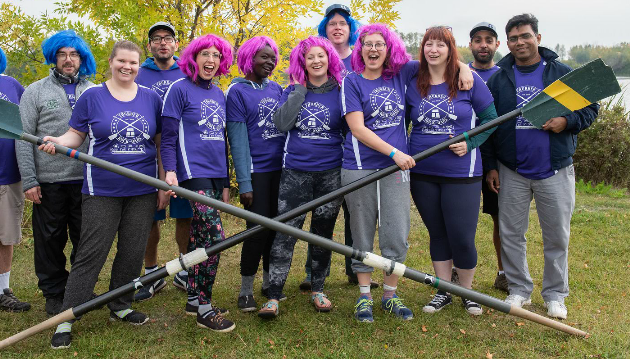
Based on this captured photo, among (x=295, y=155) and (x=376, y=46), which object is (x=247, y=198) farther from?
(x=376, y=46)

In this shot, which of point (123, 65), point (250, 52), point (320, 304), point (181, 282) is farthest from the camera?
point (181, 282)

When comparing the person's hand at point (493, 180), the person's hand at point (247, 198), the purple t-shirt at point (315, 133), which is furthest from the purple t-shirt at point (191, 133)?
the person's hand at point (493, 180)

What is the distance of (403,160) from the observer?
3391 mm

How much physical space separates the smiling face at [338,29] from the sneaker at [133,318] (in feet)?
8.86

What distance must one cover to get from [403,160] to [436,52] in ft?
2.69

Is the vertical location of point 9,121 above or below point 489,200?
above

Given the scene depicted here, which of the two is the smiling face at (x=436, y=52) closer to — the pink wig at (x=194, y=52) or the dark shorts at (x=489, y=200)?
the dark shorts at (x=489, y=200)

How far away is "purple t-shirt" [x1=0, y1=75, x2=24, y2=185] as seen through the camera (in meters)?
3.92

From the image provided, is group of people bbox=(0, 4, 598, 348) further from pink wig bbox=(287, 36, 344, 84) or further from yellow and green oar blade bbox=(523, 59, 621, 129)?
yellow and green oar blade bbox=(523, 59, 621, 129)

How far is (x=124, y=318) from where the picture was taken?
12.6 feet

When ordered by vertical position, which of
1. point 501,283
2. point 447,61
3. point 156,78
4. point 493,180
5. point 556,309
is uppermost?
point 447,61

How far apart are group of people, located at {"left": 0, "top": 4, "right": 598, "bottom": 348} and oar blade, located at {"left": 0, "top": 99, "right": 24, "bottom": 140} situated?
1.05 ft

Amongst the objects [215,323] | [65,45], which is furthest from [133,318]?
[65,45]

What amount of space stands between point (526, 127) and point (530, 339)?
146cm
